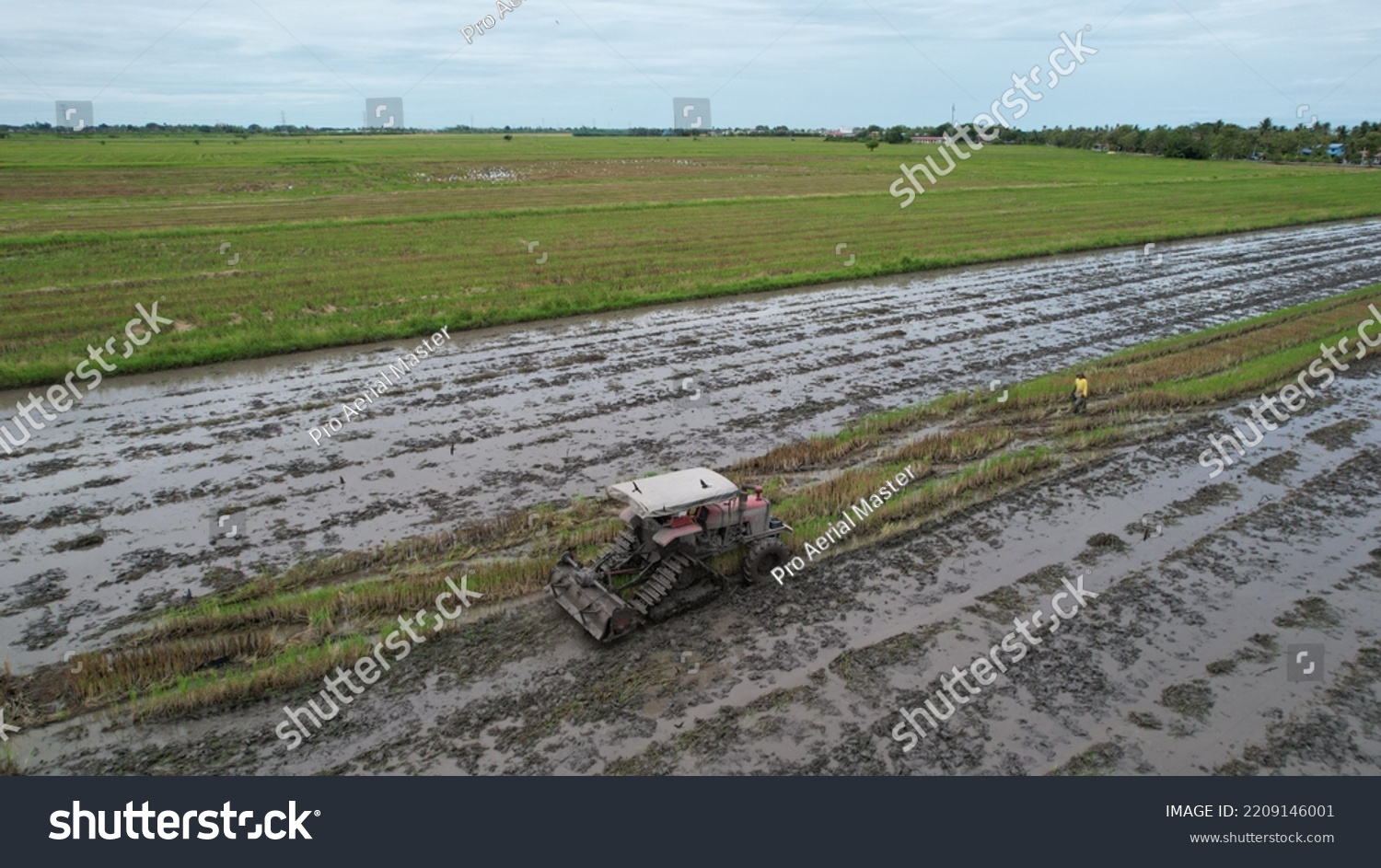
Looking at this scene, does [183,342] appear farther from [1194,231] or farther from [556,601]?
[1194,231]

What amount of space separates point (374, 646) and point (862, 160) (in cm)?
9078

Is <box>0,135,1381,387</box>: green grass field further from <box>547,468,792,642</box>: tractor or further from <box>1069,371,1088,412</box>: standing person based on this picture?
<box>547,468,792,642</box>: tractor

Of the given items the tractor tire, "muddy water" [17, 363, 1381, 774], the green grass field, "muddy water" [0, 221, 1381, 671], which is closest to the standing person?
"muddy water" [0, 221, 1381, 671]

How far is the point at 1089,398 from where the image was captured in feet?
59.5

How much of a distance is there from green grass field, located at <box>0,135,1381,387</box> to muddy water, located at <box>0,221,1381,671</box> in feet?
6.31

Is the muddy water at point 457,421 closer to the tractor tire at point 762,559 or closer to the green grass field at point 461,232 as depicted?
the green grass field at point 461,232

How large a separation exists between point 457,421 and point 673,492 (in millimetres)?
7750

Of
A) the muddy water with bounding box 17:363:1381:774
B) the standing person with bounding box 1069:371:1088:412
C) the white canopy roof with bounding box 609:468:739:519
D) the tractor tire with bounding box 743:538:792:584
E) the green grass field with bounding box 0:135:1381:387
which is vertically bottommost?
the muddy water with bounding box 17:363:1381:774

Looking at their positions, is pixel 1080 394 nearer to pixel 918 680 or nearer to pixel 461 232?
pixel 918 680

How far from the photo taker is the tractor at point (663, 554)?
32.2 ft

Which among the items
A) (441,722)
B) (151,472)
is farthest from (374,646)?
(151,472)

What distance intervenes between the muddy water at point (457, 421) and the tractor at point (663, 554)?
10.4 feet

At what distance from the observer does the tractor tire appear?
428 inches

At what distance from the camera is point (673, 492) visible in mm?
10148
